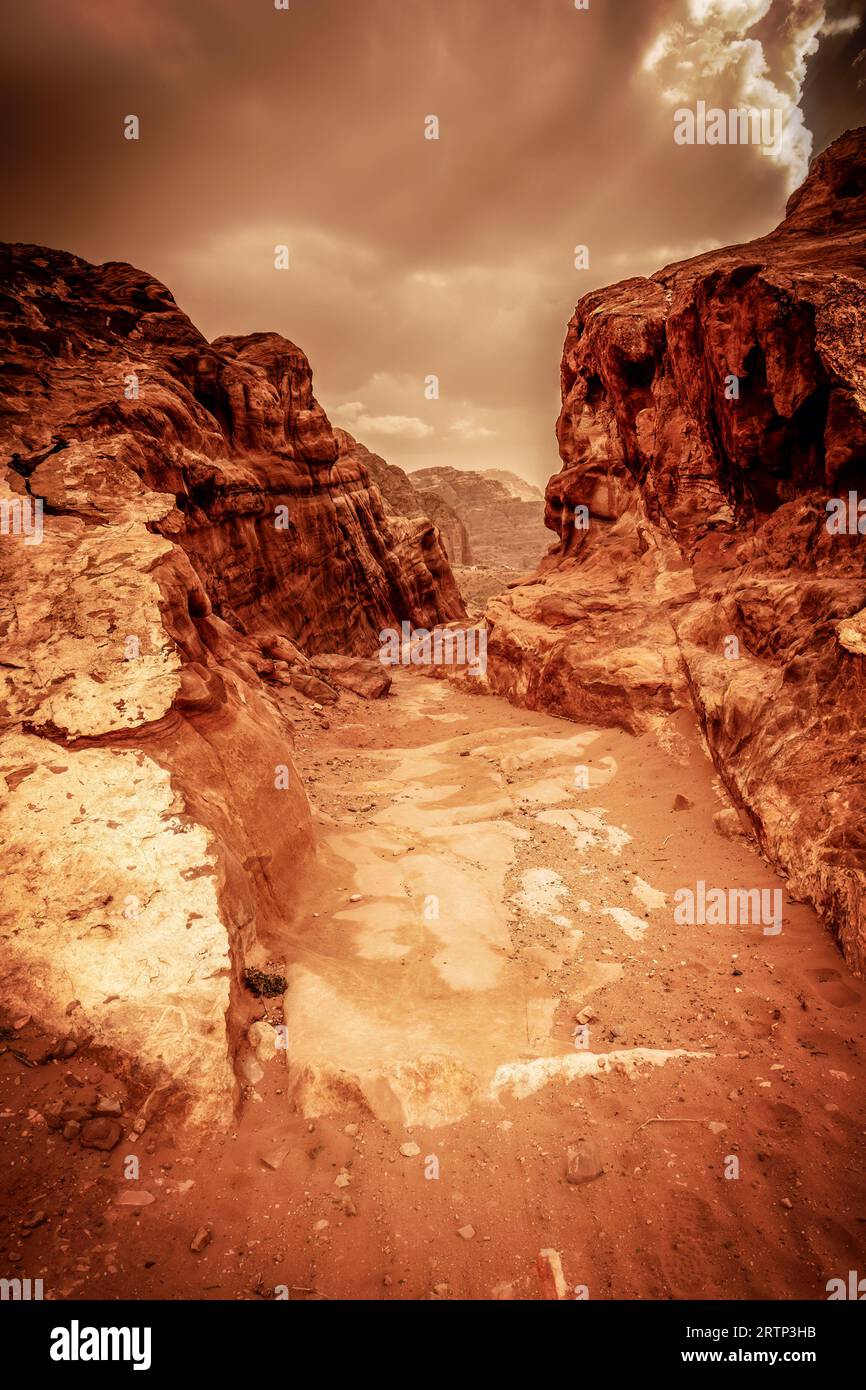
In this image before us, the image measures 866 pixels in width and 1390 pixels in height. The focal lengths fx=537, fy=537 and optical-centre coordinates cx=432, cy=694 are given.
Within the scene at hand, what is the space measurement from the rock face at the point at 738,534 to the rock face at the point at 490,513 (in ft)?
309

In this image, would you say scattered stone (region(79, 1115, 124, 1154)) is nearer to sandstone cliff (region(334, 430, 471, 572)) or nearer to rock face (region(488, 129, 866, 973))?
rock face (region(488, 129, 866, 973))

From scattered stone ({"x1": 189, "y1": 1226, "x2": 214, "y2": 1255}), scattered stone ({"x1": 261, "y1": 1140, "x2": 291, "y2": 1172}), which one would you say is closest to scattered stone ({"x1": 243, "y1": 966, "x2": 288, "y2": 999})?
scattered stone ({"x1": 261, "y1": 1140, "x2": 291, "y2": 1172})

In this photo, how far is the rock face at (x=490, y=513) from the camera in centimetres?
11981

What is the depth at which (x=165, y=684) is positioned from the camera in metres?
5.17

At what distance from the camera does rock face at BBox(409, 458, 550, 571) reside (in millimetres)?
119812

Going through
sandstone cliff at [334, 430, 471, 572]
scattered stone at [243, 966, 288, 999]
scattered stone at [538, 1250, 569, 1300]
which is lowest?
scattered stone at [538, 1250, 569, 1300]

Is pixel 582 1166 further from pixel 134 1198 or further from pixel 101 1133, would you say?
pixel 101 1133

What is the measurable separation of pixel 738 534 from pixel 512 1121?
12.8m

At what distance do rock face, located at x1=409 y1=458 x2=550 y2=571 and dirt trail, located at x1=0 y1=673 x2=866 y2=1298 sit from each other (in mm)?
108192

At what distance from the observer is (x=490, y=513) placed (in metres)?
138

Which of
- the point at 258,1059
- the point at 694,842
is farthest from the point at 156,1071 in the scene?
the point at 694,842

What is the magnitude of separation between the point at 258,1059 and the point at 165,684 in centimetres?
329

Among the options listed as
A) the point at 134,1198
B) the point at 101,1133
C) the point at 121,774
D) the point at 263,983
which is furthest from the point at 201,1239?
the point at 121,774

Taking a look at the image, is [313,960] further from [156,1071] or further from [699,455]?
[699,455]
